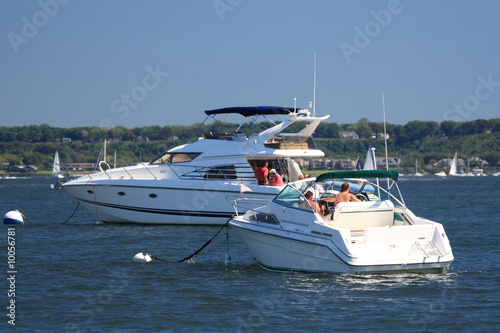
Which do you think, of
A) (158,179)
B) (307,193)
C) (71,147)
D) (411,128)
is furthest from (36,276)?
(411,128)

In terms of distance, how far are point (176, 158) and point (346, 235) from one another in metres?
14.3

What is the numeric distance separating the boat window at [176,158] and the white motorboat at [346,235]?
10697mm

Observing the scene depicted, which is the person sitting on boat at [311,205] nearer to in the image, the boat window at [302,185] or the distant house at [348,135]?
the boat window at [302,185]

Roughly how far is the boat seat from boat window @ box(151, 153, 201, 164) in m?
12.7

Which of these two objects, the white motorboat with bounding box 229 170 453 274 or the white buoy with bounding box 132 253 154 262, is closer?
the white motorboat with bounding box 229 170 453 274

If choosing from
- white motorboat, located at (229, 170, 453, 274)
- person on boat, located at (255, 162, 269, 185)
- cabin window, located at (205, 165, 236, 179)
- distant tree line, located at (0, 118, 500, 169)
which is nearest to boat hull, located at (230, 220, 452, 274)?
white motorboat, located at (229, 170, 453, 274)

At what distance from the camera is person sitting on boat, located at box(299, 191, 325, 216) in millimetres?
17469

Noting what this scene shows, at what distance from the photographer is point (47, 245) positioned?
24328 mm

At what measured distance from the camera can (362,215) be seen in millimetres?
17406

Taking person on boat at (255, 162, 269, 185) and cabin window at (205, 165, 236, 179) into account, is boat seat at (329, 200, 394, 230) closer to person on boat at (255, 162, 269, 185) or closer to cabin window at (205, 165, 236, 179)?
person on boat at (255, 162, 269, 185)

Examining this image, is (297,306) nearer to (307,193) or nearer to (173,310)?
(173,310)

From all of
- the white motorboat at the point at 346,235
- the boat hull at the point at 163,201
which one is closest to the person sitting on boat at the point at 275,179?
the boat hull at the point at 163,201

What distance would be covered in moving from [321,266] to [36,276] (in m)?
6.68

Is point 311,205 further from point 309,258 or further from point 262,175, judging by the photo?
point 262,175
